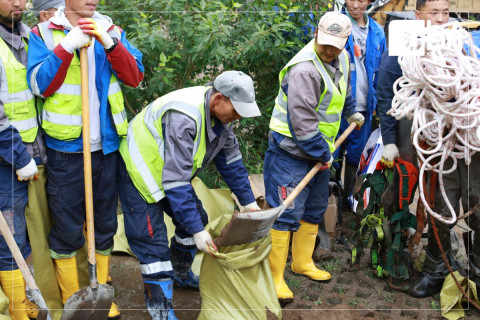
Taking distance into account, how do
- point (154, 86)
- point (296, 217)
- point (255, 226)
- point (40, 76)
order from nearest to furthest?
point (40, 76), point (255, 226), point (296, 217), point (154, 86)

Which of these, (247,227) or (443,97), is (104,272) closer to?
(247,227)

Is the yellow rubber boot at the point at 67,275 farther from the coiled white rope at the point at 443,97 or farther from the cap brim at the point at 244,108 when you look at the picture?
the coiled white rope at the point at 443,97

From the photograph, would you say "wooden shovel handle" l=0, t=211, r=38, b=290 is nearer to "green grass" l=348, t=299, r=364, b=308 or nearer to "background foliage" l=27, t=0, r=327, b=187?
"background foliage" l=27, t=0, r=327, b=187

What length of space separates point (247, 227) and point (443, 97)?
145 cm

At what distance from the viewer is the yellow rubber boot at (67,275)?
3826 millimetres

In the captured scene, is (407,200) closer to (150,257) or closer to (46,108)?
(150,257)

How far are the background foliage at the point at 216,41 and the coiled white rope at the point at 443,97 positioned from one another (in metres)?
1.12

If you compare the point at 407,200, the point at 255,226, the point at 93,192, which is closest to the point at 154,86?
the point at 93,192

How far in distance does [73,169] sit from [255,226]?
1.13 metres

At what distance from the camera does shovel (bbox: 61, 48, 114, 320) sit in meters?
3.45

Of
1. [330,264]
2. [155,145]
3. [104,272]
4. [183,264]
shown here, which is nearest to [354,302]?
[330,264]

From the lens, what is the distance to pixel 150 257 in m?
3.71

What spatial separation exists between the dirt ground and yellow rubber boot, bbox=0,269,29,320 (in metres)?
0.66

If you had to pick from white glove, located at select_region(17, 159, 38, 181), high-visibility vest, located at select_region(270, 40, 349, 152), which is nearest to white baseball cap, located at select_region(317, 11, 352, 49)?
high-visibility vest, located at select_region(270, 40, 349, 152)
